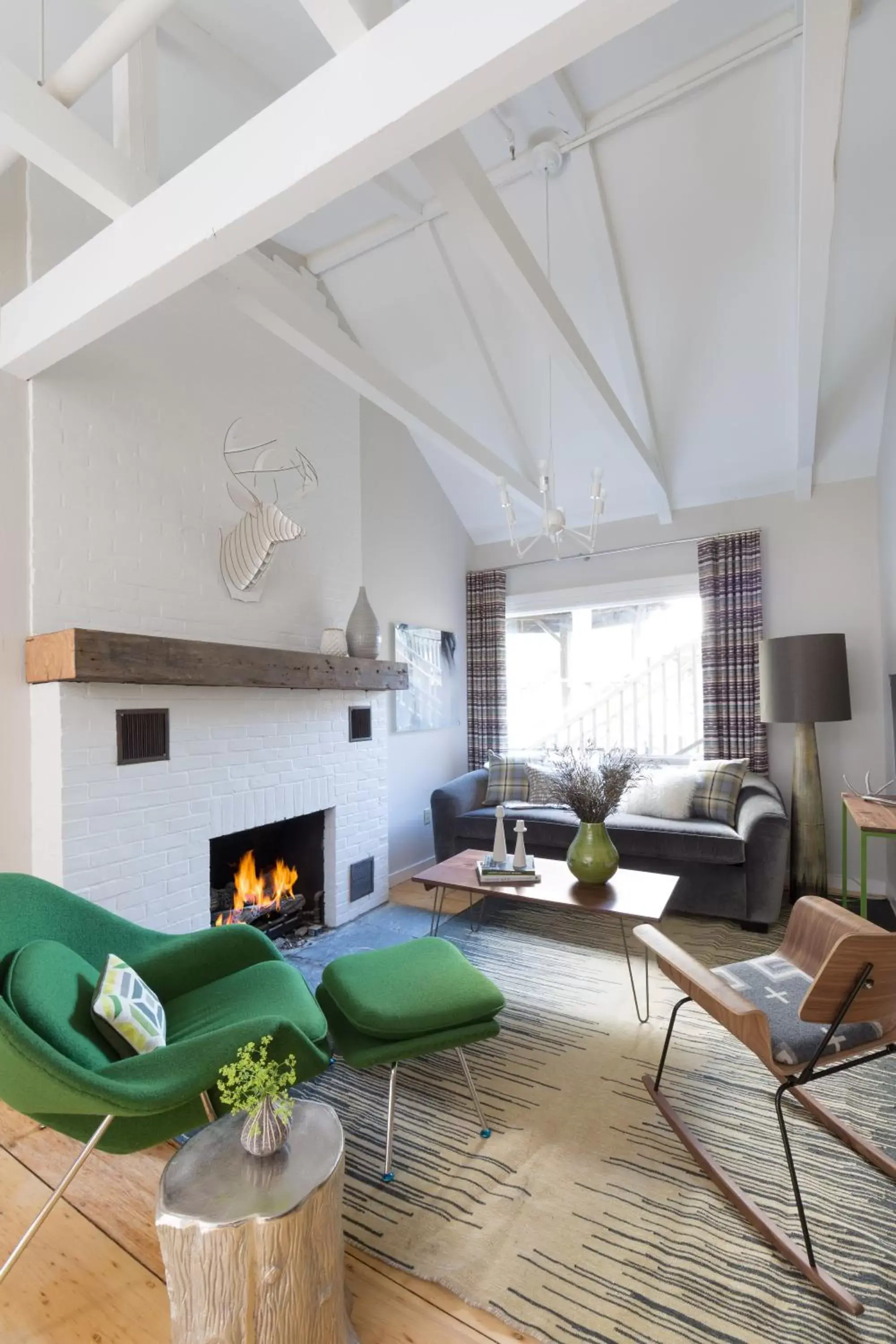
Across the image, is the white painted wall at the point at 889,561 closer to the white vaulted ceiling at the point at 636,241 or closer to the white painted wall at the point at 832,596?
the white painted wall at the point at 832,596

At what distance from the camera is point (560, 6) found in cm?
110

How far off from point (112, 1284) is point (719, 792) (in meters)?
3.46

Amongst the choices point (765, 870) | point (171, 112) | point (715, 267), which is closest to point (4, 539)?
point (171, 112)

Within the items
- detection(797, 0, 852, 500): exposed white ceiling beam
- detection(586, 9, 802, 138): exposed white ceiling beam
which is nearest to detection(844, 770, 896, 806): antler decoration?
detection(797, 0, 852, 500): exposed white ceiling beam

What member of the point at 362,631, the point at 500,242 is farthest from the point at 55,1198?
the point at 500,242

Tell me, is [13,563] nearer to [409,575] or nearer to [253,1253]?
[253,1253]

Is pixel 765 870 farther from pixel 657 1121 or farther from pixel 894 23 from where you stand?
pixel 894 23

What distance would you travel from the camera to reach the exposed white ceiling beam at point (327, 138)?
3.82ft

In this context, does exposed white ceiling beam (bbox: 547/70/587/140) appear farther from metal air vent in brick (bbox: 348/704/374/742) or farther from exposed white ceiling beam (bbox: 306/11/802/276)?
metal air vent in brick (bbox: 348/704/374/742)

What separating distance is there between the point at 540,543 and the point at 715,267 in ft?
7.25

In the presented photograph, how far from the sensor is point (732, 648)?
4242 mm

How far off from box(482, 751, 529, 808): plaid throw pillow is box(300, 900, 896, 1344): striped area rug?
201 cm

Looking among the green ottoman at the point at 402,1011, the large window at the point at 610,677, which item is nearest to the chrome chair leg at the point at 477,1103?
the green ottoman at the point at 402,1011

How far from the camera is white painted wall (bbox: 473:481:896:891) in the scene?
3.91 metres
